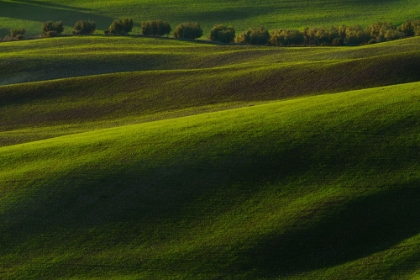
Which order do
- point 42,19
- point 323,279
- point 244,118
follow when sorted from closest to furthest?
point 323,279
point 244,118
point 42,19

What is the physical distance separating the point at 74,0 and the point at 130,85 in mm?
66748

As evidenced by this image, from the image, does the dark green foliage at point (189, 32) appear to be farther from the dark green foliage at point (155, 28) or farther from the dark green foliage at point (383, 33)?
the dark green foliage at point (383, 33)

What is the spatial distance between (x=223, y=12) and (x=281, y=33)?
1014 inches

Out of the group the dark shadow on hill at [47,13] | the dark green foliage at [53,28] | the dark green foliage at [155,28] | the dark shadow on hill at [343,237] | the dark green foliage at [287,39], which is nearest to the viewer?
the dark shadow on hill at [343,237]

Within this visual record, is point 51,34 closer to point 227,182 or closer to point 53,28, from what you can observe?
point 53,28

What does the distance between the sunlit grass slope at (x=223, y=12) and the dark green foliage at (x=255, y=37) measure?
11.5 meters

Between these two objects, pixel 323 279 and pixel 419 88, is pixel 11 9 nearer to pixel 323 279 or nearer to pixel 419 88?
pixel 419 88

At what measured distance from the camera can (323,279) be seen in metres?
26.7

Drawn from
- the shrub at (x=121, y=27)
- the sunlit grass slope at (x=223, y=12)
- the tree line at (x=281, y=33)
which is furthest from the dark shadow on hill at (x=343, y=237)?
the sunlit grass slope at (x=223, y=12)

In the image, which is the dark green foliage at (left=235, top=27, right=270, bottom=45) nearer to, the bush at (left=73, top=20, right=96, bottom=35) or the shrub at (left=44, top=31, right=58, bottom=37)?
the bush at (left=73, top=20, right=96, bottom=35)

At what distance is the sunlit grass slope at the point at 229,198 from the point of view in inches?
1112

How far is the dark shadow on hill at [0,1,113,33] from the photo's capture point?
327ft

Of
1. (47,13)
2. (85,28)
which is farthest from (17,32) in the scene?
(47,13)

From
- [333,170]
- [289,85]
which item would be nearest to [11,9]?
[289,85]
